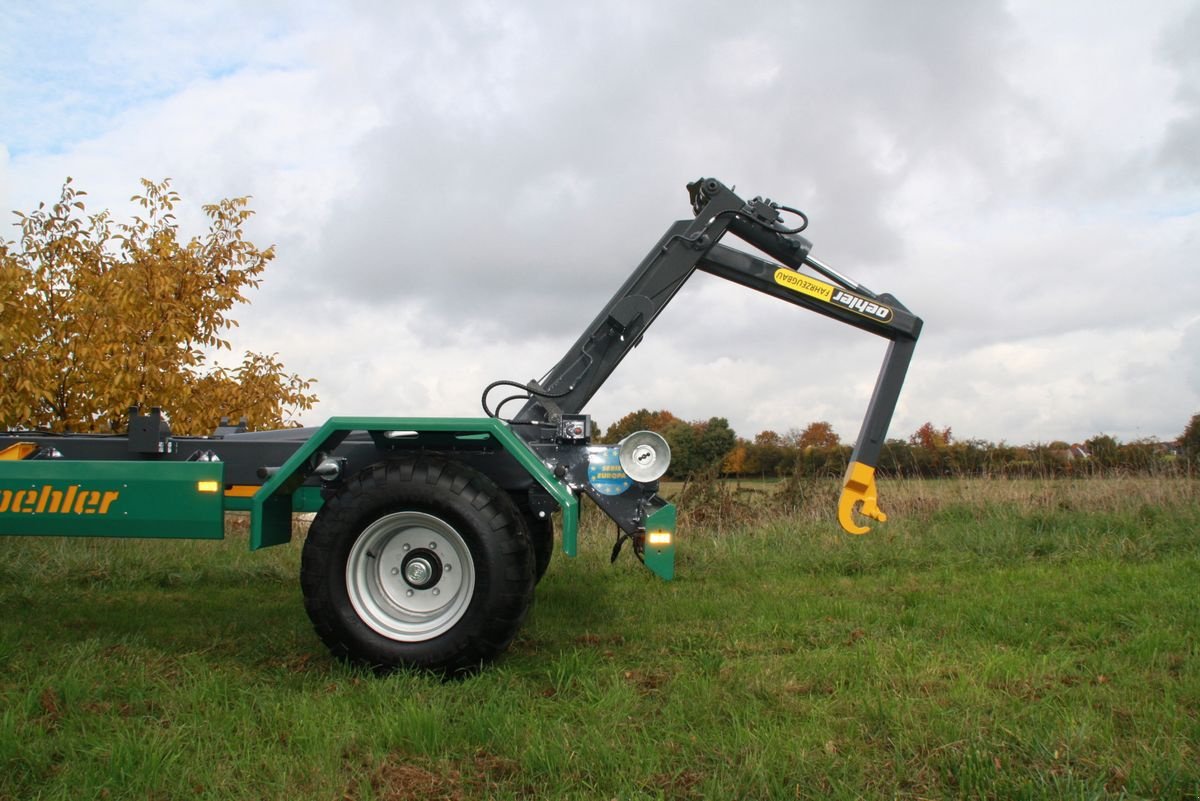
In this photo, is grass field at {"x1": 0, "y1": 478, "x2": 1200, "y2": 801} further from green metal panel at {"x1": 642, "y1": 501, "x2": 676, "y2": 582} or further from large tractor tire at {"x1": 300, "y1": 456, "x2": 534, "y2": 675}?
green metal panel at {"x1": 642, "y1": 501, "x2": 676, "y2": 582}

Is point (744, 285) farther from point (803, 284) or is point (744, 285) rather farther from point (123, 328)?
point (123, 328)

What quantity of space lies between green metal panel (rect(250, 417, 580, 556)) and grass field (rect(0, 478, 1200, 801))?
0.71m

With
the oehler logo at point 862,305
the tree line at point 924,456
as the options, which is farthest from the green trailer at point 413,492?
the tree line at point 924,456

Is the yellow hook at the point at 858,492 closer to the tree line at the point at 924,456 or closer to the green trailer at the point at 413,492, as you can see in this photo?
the green trailer at the point at 413,492

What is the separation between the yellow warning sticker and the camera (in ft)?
21.5

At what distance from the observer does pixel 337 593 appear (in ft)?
15.5

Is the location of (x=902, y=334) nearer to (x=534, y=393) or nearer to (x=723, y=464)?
(x=534, y=393)

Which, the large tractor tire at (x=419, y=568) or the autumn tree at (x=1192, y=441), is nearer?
the large tractor tire at (x=419, y=568)

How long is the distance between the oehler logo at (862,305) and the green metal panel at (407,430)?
2.78 m

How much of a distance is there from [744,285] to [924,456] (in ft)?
22.9

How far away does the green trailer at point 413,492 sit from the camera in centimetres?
464

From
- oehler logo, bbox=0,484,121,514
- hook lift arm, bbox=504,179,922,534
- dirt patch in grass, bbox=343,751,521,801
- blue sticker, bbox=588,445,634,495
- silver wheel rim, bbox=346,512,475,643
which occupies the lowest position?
dirt patch in grass, bbox=343,751,521,801

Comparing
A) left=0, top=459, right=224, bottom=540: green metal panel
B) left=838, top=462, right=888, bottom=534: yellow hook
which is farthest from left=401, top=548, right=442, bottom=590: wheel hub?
left=838, top=462, right=888, bottom=534: yellow hook

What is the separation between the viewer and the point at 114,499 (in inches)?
204
